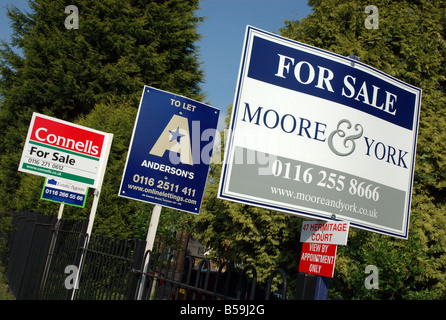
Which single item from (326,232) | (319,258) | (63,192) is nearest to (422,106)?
(63,192)

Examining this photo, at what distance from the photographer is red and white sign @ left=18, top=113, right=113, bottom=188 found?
8.20 metres

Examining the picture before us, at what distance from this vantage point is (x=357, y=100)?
13.4 ft

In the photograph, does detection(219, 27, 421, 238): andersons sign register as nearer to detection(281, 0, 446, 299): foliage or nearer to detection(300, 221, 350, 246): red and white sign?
detection(300, 221, 350, 246): red and white sign

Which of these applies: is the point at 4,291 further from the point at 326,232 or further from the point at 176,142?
the point at 326,232

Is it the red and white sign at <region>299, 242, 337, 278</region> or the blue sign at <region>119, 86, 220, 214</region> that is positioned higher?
the blue sign at <region>119, 86, 220, 214</region>

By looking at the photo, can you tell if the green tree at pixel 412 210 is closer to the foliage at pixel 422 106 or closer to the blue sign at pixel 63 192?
the foliage at pixel 422 106

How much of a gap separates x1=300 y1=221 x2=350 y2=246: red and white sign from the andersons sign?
0.14 metres

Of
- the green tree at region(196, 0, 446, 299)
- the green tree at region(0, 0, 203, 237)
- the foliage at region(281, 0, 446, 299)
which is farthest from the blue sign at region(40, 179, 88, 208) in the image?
the green tree at region(0, 0, 203, 237)

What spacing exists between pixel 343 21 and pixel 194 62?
10245 millimetres

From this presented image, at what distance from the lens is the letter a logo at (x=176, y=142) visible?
5.86 m

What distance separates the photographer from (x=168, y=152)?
5.89 meters

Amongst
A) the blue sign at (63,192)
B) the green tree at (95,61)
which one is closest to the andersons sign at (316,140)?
the blue sign at (63,192)
